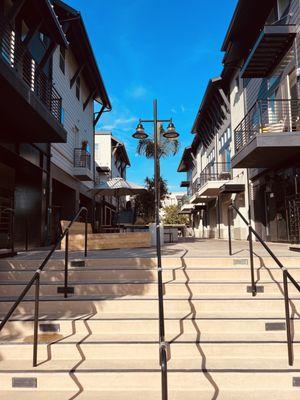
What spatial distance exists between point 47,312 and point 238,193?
53.1 ft

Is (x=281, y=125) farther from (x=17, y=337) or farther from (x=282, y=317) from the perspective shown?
(x=17, y=337)

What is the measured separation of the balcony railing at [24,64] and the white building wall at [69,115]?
2.67 metres

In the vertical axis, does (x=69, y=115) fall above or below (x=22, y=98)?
above

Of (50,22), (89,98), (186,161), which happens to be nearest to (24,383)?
(50,22)

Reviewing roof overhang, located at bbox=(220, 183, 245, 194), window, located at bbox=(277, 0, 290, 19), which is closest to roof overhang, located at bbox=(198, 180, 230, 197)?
roof overhang, located at bbox=(220, 183, 245, 194)

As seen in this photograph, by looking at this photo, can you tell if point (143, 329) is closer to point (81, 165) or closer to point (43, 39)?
point (43, 39)

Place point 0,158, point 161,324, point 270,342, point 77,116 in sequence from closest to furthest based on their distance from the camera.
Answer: point 161,324
point 270,342
point 0,158
point 77,116

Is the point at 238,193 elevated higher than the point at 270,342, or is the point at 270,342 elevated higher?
the point at 238,193

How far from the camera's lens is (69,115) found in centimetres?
1678

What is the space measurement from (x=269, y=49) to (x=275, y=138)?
3667 mm

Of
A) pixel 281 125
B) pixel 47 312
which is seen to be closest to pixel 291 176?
pixel 281 125

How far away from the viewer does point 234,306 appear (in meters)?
4.85

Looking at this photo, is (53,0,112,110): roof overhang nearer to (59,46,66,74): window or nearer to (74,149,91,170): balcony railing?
(59,46,66,74): window

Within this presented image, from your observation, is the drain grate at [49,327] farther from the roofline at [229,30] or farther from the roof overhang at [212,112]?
the roof overhang at [212,112]
